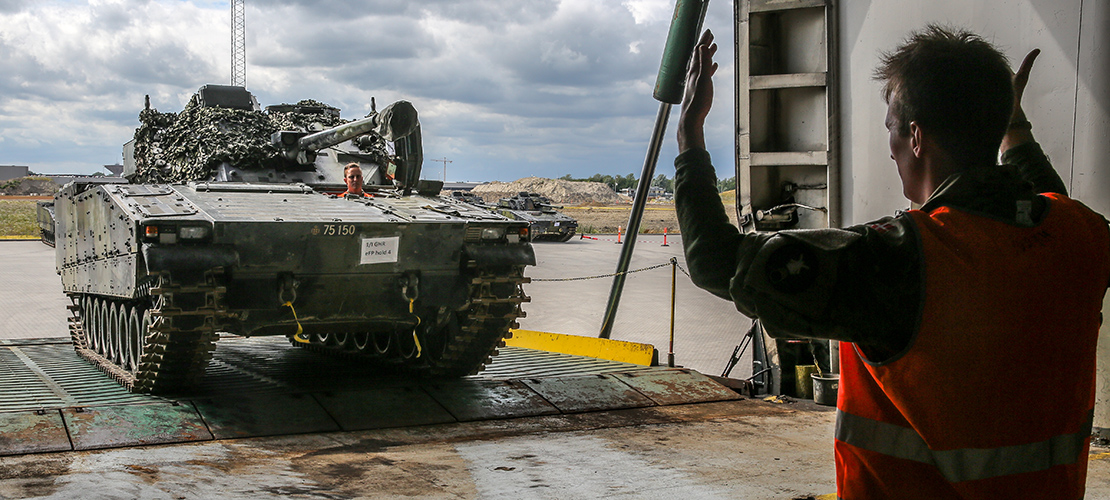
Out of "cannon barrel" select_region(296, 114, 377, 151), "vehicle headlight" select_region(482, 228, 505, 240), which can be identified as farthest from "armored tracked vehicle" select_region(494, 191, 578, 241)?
"vehicle headlight" select_region(482, 228, 505, 240)

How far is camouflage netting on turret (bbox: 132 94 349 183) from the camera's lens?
873 centimetres

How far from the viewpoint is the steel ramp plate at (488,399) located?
653 centimetres

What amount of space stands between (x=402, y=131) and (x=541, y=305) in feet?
19.7

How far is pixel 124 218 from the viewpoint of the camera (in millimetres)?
6414

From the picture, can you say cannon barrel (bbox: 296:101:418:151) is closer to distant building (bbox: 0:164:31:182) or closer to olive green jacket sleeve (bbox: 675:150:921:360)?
olive green jacket sleeve (bbox: 675:150:921:360)

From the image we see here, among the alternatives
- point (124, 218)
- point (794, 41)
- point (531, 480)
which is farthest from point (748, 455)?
point (124, 218)

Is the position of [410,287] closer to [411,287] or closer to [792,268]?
[411,287]

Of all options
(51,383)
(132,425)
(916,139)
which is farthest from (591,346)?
(916,139)

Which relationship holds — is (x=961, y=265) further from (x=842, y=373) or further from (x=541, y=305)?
(x=541, y=305)

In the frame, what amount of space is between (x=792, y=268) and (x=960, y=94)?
0.38m

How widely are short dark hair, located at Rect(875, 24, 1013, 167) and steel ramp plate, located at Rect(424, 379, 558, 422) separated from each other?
17.1 feet

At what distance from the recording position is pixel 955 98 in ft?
4.72

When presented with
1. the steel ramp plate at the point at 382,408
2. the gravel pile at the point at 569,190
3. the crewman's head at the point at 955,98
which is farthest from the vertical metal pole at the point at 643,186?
the gravel pile at the point at 569,190

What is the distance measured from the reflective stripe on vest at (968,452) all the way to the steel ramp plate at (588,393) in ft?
17.2
